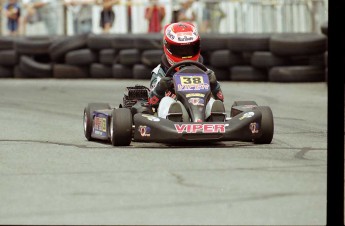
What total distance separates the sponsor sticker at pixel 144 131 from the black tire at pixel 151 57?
1046 centimetres

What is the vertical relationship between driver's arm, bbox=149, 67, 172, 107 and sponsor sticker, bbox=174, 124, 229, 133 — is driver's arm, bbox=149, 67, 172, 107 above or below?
above

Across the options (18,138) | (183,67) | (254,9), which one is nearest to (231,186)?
(183,67)

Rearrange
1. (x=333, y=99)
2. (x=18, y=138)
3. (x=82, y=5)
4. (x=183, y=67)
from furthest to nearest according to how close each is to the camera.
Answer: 1. (x=82, y=5)
2. (x=18, y=138)
3. (x=183, y=67)
4. (x=333, y=99)

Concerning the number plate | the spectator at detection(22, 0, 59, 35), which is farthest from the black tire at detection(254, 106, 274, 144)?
the spectator at detection(22, 0, 59, 35)

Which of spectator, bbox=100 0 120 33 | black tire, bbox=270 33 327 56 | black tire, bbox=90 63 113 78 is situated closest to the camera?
black tire, bbox=270 33 327 56

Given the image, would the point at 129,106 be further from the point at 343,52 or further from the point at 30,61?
the point at 30,61

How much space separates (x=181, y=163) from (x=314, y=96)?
8797 mm

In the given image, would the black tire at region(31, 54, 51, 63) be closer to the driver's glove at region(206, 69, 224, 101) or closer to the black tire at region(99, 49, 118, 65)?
the black tire at region(99, 49, 118, 65)

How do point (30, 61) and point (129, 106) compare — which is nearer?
point (129, 106)

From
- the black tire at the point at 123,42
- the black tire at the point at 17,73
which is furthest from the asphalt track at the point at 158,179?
the black tire at the point at 17,73

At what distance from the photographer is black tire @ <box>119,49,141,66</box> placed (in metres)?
20.8

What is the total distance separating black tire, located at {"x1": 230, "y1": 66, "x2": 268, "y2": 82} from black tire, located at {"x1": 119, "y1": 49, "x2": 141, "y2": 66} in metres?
1.86

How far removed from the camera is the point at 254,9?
21484 mm

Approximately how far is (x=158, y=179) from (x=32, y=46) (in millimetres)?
13975
